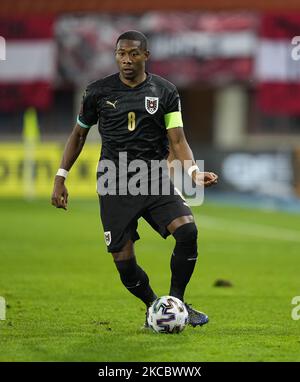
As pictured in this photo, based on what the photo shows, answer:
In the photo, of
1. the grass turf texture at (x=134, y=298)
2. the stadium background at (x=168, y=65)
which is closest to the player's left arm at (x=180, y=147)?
the grass turf texture at (x=134, y=298)

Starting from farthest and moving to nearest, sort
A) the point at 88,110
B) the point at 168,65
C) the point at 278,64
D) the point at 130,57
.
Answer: the point at 168,65 < the point at 278,64 < the point at 88,110 < the point at 130,57

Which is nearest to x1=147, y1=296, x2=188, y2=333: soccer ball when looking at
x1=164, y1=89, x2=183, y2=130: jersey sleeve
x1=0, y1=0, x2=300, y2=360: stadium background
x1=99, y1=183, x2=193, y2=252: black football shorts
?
x1=99, y1=183, x2=193, y2=252: black football shorts

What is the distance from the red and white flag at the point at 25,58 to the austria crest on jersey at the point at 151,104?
22151 mm

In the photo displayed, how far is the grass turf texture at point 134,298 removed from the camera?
773 centimetres

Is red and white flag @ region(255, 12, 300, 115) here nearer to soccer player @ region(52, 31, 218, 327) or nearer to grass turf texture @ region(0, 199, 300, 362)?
grass turf texture @ region(0, 199, 300, 362)

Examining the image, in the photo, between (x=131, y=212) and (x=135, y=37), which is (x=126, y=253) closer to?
(x=131, y=212)

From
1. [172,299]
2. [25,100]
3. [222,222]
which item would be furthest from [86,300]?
[25,100]

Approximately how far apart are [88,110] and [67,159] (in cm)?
46

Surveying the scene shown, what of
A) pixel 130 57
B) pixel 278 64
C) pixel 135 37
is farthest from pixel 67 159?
pixel 278 64

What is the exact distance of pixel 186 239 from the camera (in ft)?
28.0

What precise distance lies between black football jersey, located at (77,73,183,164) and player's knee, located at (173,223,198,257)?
640 millimetres

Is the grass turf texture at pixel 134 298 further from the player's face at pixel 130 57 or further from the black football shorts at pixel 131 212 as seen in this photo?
the player's face at pixel 130 57

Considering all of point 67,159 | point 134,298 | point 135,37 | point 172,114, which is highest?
point 135,37

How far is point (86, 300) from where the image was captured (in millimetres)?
10758
